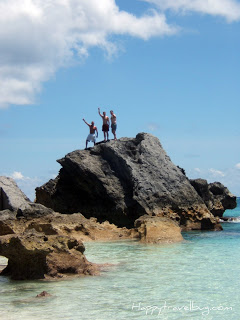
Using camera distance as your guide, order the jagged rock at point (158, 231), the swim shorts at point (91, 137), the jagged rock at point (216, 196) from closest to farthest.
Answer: the jagged rock at point (158, 231) → the swim shorts at point (91, 137) → the jagged rock at point (216, 196)

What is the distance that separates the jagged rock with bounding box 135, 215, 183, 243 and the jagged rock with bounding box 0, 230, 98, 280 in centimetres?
560

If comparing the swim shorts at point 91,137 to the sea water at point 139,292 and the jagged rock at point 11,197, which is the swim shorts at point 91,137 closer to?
the jagged rock at point 11,197

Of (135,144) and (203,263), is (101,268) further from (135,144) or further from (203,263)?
(135,144)

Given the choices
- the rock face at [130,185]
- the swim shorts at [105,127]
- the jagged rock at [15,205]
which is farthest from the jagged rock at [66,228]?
the swim shorts at [105,127]

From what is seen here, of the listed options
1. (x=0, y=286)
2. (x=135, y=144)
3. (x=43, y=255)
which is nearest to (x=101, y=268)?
(x=43, y=255)

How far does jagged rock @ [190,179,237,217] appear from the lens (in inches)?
1045

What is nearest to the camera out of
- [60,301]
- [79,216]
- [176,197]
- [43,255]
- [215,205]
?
[60,301]

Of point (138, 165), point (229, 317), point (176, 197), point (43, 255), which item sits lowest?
point (229, 317)

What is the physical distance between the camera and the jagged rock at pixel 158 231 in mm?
14375

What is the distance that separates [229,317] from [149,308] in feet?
3.67

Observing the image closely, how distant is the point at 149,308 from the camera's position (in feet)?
22.1

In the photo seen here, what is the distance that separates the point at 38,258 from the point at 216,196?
24459 millimetres

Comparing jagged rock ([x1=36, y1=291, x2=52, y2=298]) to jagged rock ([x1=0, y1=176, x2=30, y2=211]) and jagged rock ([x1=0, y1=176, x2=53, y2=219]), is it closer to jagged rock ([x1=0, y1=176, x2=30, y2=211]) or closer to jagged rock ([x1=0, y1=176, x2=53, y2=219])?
jagged rock ([x1=0, y1=176, x2=53, y2=219])

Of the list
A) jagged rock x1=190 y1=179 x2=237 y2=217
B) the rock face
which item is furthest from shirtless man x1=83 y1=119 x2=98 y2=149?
jagged rock x1=190 y1=179 x2=237 y2=217
